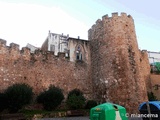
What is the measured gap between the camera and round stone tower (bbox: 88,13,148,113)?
13.9 metres

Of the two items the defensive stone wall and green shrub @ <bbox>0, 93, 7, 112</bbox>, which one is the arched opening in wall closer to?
the defensive stone wall

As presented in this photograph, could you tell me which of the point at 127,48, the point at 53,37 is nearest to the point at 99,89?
the point at 127,48

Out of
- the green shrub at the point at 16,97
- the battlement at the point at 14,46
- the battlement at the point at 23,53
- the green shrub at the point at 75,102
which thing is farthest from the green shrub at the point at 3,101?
the green shrub at the point at 75,102

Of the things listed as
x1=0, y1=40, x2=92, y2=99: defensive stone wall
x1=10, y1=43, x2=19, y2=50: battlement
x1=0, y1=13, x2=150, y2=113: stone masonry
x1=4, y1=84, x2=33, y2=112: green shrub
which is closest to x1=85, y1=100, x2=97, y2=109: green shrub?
x1=0, y1=13, x2=150, y2=113: stone masonry

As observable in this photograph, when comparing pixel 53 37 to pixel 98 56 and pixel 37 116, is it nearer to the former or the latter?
pixel 98 56

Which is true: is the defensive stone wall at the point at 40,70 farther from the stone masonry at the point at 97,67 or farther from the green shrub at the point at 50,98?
the green shrub at the point at 50,98

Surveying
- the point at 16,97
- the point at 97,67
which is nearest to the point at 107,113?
the point at 16,97

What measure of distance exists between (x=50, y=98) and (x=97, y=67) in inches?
192

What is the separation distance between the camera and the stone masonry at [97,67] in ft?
45.5

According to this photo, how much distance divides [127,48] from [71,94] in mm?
5643

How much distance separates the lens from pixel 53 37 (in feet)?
104

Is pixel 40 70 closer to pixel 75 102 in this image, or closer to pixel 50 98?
pixel 50 98

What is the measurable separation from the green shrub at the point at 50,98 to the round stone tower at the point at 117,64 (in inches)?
132

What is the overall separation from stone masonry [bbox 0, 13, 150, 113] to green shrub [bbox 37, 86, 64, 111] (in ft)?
3.06
